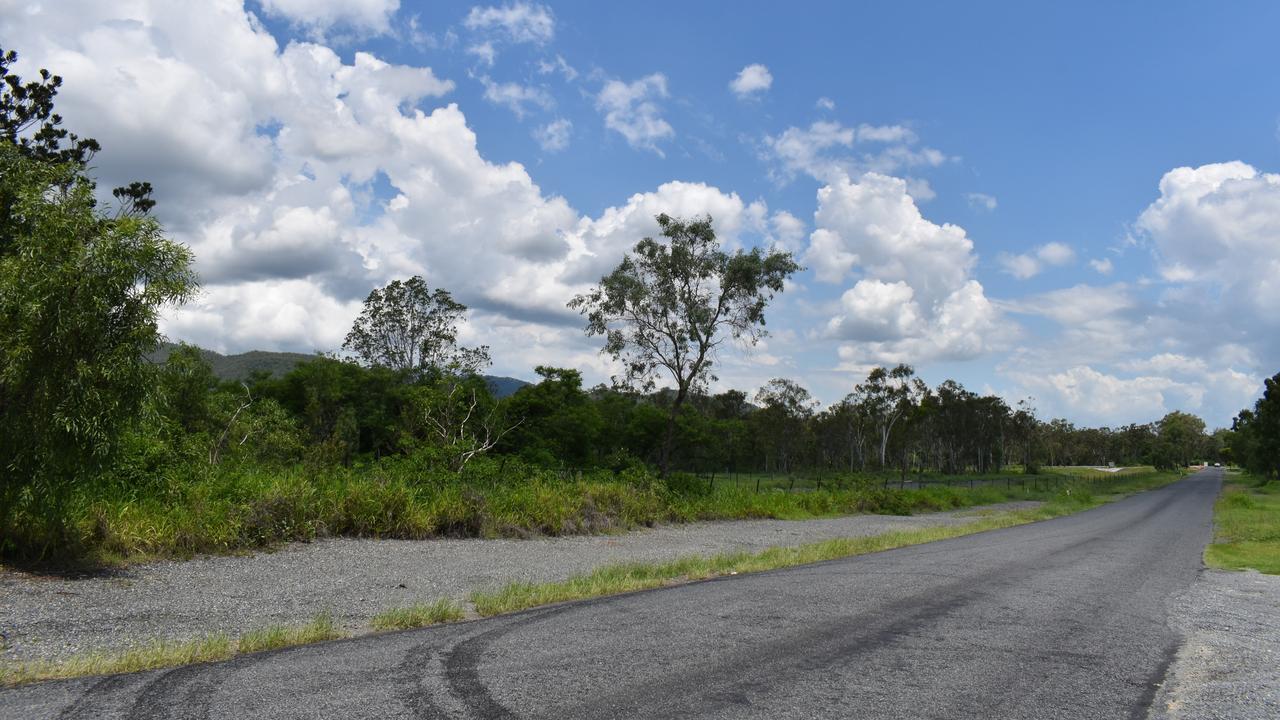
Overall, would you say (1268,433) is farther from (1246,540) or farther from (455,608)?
(455,608)

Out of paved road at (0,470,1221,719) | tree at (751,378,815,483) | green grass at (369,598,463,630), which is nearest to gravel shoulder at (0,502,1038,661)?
green grass at (369,598,463,630)

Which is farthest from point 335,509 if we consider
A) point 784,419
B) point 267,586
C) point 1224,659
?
point 784,419

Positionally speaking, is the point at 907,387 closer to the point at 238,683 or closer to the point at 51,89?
the point at 51,89

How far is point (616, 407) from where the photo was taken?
56594 millimetres

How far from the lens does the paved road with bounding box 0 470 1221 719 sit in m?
5.07

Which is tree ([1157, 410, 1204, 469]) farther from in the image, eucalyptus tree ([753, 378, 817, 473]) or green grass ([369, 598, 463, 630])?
green grass ([369, 598, 463, 630])

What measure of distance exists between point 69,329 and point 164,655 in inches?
204

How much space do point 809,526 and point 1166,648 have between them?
18626mm

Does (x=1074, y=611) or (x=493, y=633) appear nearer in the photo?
(x=493, y=633)

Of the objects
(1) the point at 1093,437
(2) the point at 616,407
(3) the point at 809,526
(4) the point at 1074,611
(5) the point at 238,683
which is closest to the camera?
(5) the point at 238,683

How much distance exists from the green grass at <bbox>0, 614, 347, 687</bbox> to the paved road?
1.16ft

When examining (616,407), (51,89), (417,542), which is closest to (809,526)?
(417,542)

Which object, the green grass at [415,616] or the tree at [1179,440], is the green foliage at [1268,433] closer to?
the tree at [1179,440]

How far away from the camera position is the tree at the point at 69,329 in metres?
9.19
